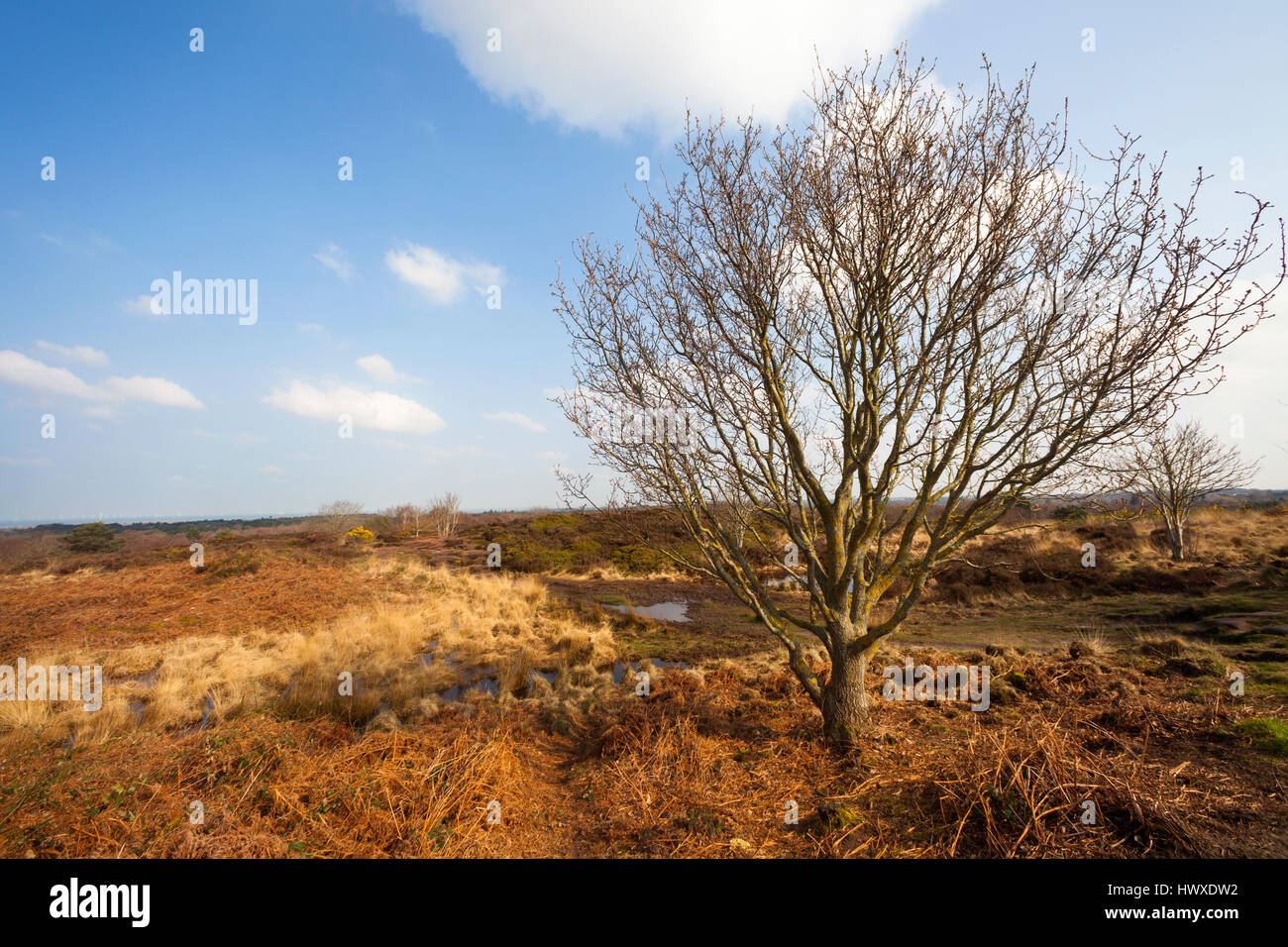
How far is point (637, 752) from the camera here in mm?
5344

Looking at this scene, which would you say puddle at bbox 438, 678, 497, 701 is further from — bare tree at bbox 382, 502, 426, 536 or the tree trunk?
bare tree at bbox 382, 502, 426, 536

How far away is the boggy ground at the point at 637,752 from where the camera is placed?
11.5 ft

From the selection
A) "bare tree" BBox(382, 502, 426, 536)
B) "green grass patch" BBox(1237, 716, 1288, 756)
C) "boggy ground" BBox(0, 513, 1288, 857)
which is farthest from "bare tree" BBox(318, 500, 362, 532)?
"green grass patch" BBox(1237, 716, 1288, 756)

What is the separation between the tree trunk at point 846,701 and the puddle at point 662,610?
11922mm

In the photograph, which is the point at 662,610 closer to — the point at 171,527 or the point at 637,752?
the point at 637,752

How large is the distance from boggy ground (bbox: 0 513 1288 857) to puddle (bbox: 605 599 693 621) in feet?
14.6

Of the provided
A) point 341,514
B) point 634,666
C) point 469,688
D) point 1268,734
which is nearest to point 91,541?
point 341,514

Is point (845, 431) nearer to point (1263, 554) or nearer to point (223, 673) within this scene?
point (223, 673)

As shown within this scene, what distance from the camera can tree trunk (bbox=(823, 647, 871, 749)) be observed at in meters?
4.97

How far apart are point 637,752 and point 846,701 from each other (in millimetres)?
2346

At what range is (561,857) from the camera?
3.87 meters

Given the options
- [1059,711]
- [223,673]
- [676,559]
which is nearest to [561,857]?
[676,559]
